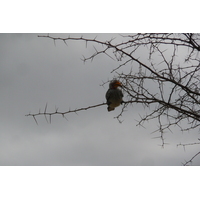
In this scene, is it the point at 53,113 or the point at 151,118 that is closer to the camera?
the point at 53,113

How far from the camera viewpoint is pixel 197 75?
3.91 m

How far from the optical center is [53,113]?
3186mm

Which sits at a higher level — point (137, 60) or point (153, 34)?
point (153, 34)

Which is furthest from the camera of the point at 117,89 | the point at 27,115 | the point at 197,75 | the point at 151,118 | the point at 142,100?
the point at 117,89

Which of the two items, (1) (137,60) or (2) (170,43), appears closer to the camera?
(1) (137,60)

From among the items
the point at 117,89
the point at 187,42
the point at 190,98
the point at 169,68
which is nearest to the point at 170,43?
the point at 187,42

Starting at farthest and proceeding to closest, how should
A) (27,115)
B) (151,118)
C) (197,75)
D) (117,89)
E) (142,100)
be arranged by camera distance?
(117,89) < (197,75) < (151,118) < (142,100) < (27,115)

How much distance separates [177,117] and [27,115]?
6.55 feet

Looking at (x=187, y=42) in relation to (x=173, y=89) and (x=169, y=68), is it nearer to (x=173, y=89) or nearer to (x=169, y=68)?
(x=169, y=68)

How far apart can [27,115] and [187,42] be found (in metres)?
2.42

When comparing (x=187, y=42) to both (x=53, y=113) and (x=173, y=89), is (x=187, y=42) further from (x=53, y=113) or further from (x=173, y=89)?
(x=53, y=113)

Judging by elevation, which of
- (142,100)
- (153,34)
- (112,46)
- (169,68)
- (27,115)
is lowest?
(27,115)

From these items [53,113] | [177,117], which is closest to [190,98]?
[177,117]

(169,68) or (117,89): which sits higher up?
(117,89)
